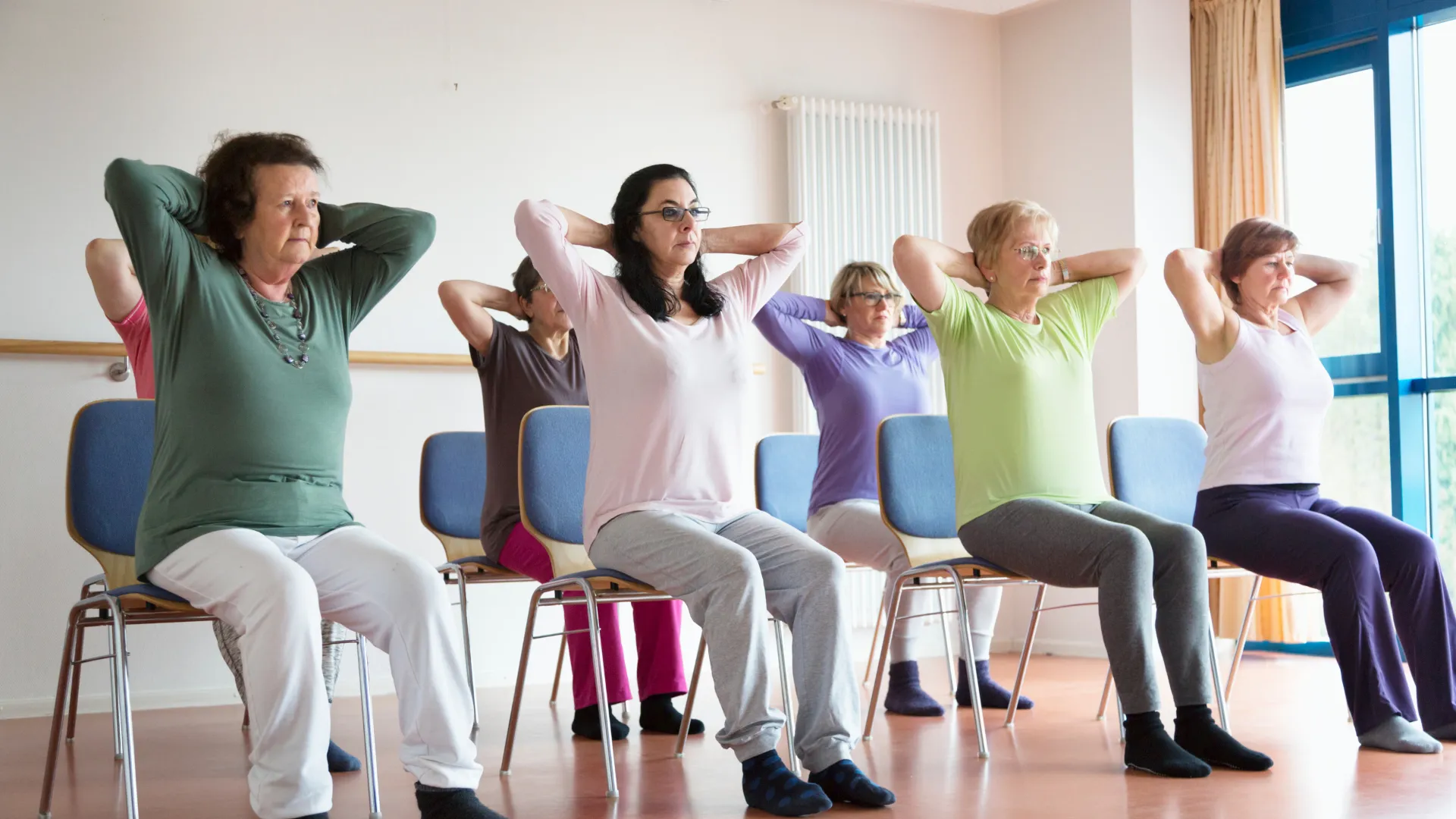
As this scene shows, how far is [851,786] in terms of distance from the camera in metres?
2.45

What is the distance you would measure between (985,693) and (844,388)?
988 mm

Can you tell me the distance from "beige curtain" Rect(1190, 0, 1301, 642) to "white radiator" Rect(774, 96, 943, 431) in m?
1.06

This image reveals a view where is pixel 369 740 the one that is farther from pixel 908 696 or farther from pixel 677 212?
pixel 908 696

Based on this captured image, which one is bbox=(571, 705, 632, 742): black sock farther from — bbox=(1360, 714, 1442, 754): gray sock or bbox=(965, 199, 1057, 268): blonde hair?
bbox=(1360, 714, 1442, 754): gray sock

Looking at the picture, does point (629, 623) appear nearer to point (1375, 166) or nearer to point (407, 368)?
point (407, 368)

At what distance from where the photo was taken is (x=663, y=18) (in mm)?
5242

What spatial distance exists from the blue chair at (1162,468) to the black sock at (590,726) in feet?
4.15

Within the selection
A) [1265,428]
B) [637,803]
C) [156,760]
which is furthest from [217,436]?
[1265,428]

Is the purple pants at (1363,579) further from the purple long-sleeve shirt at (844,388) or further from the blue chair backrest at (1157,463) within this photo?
the purple long-sleeve shirt at (844,388)

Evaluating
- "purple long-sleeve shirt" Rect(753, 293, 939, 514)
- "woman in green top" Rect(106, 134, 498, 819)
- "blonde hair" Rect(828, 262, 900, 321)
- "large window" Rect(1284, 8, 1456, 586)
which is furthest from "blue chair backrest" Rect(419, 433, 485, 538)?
"large window" Rect(1284, 8, 1456, 586)

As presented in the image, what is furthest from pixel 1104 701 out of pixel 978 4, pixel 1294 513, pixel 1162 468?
pixel 978 4

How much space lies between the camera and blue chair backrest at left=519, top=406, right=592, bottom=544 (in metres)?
3.17

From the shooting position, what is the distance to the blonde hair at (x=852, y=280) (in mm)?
4086

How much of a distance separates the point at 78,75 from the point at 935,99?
10.9ft
